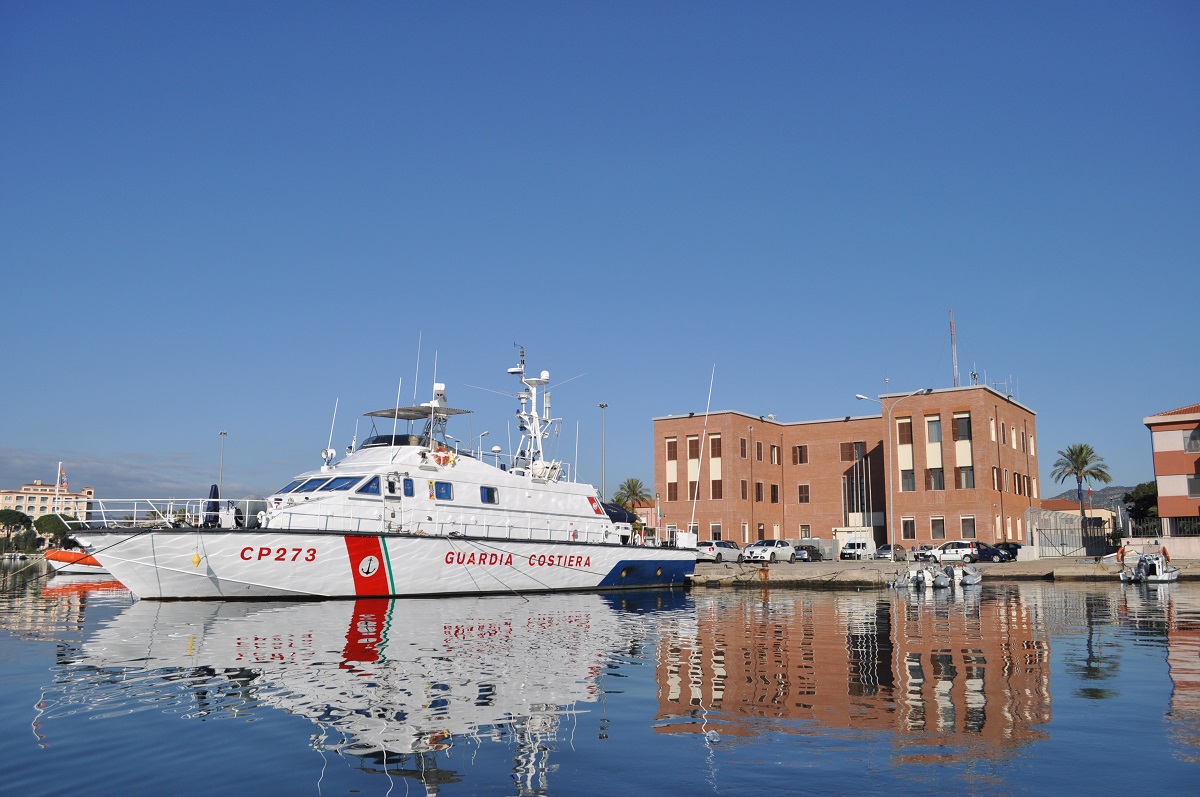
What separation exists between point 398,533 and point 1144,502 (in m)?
73.6

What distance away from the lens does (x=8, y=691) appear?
36.6ft

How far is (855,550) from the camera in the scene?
54062mm

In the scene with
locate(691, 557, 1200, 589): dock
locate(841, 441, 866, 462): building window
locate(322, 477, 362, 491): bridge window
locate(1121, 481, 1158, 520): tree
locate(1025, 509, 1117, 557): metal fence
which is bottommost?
locate(691, 557, 1200, 589): dock

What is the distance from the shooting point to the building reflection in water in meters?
8.74

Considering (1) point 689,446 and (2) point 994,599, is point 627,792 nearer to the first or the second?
(2) point 994,599

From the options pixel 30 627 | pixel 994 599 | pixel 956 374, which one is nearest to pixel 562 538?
pixel 994 599

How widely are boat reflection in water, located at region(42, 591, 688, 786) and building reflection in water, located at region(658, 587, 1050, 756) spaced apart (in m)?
1.43

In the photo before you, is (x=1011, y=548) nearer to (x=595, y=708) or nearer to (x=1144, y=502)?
(x=1144, y=502)

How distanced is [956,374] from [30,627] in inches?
2275

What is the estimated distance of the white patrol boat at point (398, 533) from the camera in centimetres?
2423

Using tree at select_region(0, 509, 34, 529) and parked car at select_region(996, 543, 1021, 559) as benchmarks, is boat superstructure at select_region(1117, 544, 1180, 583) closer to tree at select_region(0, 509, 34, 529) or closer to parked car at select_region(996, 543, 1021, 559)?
parked car at select_region(996, 543, 1021, 559)

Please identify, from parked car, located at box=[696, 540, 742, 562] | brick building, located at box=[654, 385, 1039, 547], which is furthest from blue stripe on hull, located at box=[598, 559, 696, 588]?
brick building, located at box=[654, 385, 1039, 547]

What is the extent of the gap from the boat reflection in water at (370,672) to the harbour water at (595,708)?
0.06 m

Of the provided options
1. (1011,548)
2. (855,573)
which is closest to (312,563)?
(855,573)
